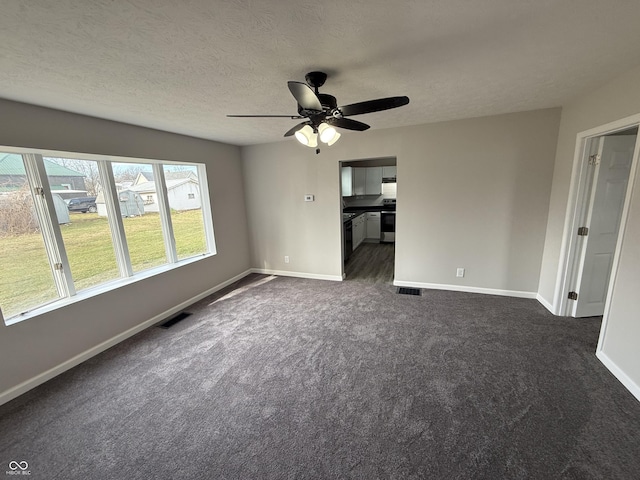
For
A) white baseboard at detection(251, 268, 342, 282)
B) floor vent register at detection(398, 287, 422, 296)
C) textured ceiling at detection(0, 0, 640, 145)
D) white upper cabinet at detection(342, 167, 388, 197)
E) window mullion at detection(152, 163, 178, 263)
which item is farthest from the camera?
white upper cabinet at detection(342, 167, 388, 197)

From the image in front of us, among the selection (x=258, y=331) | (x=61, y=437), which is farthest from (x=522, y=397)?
(x=61, y=437)

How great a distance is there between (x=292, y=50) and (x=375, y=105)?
61 cm

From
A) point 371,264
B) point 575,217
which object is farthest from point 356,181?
point 575,217

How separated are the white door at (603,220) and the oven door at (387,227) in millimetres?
3976

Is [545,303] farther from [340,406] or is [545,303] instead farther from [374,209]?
[374,209]

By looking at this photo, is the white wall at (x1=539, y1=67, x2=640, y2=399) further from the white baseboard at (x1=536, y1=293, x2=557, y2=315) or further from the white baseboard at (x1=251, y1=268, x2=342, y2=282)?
the white baseboard at (x1=251, y1=268, x2=342, y2=282)

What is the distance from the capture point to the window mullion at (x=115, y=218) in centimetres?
281

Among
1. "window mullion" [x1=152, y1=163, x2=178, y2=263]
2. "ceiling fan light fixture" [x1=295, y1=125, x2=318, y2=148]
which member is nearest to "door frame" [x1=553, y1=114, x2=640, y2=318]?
"ceiling fan light fixture" [x1=295, y1=125, x2=318, y2=148]

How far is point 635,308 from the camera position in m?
1.91

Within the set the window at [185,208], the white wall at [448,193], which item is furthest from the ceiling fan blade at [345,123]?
the window at [185,208]

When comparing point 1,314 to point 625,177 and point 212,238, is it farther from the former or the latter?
point 625,177

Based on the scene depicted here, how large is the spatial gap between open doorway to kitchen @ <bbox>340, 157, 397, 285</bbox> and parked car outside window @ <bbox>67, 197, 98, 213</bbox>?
4002 millimetres

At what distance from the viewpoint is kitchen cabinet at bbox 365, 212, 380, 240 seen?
6.91 meters

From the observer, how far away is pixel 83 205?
2652 mm
